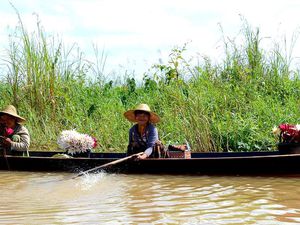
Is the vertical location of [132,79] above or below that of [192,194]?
above

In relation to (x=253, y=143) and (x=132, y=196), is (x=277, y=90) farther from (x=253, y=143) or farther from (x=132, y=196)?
(x=132, y=196)

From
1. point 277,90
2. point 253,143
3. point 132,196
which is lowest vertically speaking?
point 132,196

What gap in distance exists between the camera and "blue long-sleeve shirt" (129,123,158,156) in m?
7.90

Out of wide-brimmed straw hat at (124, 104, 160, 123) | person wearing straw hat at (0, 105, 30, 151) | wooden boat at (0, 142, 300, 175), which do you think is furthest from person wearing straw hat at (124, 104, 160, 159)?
person wearing straw hat at (0, 105, 30, 151)

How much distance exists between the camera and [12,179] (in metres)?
7.68

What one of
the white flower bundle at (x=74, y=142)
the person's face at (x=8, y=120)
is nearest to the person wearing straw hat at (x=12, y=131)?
the person's face at (x=8, y=120)

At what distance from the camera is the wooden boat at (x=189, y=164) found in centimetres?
714

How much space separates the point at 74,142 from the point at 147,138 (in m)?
1.10

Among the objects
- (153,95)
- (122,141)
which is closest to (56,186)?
(122,141)

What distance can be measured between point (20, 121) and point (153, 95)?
11.4 ft

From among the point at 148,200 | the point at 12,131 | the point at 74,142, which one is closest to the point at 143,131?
the point at 74,142

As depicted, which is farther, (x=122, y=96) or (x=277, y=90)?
(x=122, y=96)

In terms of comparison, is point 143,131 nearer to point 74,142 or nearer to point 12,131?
point 74,142

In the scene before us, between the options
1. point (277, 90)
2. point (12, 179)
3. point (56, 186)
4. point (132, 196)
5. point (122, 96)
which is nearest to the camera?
point (132, 196)
